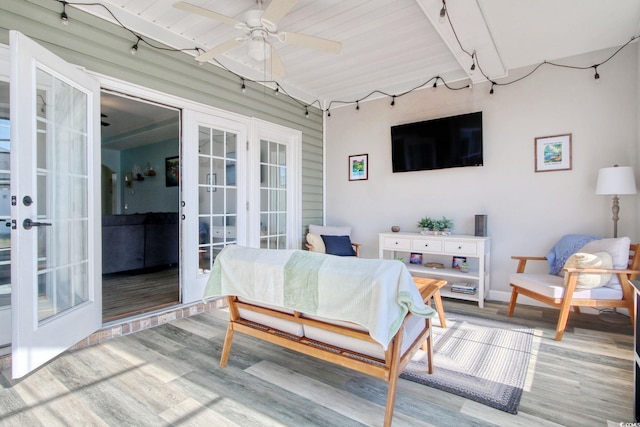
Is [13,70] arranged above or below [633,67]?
below

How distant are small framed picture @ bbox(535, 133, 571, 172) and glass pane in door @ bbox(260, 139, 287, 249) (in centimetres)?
323

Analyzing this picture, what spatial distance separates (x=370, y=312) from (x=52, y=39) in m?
3.08

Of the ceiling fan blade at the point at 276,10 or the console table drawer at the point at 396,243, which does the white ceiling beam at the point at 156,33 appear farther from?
the console table drawer at the point at 396,243

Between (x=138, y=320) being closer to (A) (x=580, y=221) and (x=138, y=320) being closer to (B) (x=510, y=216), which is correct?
(B) (x=510, y=216)

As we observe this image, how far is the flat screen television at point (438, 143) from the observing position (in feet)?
13.2

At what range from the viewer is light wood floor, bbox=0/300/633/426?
1.75 metres

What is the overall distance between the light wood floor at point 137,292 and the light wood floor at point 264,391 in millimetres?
600

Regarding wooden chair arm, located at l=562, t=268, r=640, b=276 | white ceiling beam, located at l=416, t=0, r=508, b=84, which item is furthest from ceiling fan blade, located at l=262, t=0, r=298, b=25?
wooden chair arm, located at l=562, t=268, r=640, b=276

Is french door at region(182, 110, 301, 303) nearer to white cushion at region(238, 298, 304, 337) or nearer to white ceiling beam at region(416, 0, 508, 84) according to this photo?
white cushion at region(238, 298, 304, 337)

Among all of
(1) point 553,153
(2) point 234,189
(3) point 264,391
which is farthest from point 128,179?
(1) point 553,153

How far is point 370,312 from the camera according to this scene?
5.15ft

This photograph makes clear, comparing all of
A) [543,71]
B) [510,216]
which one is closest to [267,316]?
[510,216]

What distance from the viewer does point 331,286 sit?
171cm

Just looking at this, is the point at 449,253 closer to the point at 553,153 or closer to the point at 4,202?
the point at 553,153
